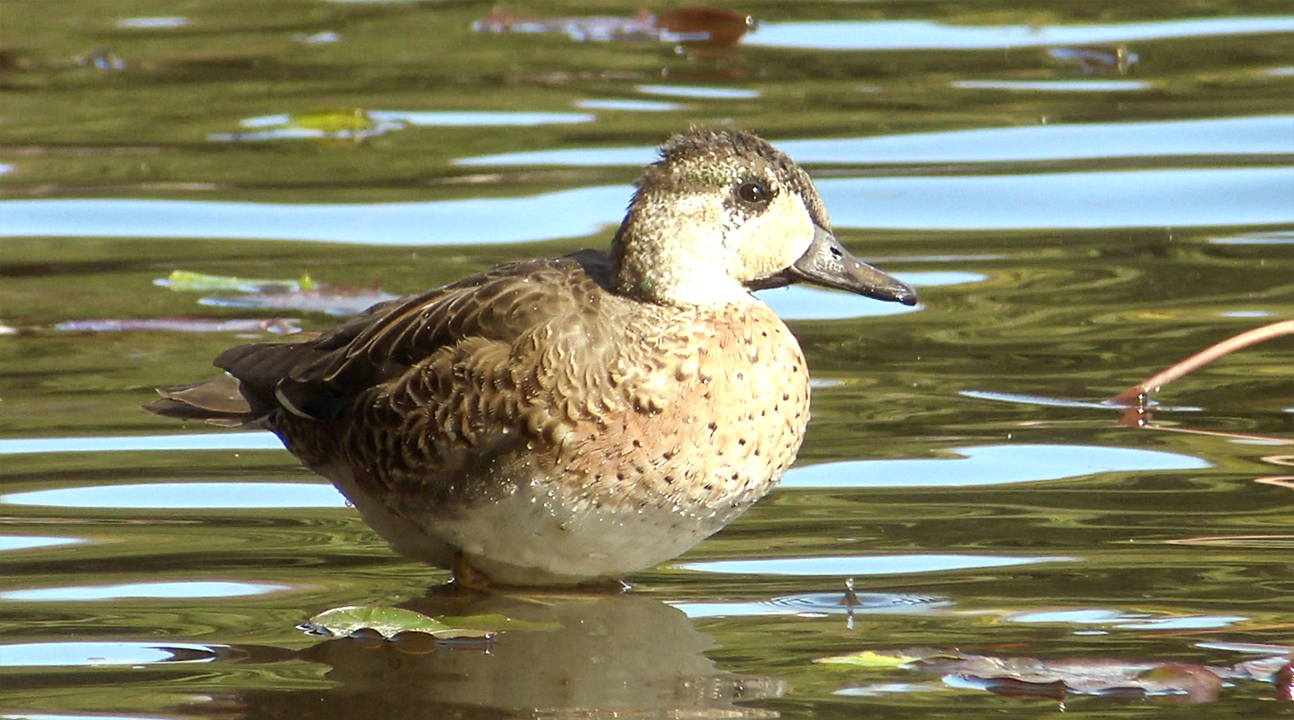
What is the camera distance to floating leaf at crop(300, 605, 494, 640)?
484cm

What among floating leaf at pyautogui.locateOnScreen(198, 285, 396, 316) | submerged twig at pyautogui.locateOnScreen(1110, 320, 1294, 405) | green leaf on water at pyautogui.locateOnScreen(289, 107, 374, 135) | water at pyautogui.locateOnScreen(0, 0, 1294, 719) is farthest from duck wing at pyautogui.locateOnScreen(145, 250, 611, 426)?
green leaf on water at pyautogui.locateOnScreen(289, 107, 374, 135)

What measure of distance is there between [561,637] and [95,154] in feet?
19.2

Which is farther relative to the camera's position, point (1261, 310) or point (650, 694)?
point (1261, 310)

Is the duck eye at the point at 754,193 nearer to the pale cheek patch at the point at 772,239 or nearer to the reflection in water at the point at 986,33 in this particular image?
the pale cheek patch at the point at 772,239

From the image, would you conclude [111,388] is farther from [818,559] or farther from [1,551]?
[818,559]

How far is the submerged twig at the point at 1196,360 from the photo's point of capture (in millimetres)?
5898

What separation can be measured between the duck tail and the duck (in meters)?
0.37

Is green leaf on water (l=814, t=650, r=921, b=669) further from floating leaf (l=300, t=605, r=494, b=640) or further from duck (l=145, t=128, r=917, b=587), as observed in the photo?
floating leaf (l=300, t=605, r=494, b=640)

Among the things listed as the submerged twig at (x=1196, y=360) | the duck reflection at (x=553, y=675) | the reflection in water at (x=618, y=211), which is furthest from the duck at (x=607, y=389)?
the reflection in water at (x=618, y=211)

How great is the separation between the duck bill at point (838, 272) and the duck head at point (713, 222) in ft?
0.09

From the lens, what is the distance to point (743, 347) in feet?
16.8

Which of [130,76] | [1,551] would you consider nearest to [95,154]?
[130,76]

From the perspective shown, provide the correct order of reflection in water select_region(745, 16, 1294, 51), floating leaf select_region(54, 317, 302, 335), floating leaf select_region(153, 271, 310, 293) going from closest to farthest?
floating leaf select_region(54, 317, 302, 335), floating leaf select_region(153, 271, 310, 293), reflection in water select_region(745, 16, 1294, 51)

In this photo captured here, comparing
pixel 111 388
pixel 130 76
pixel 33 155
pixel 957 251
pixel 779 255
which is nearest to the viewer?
pixel 779 255
